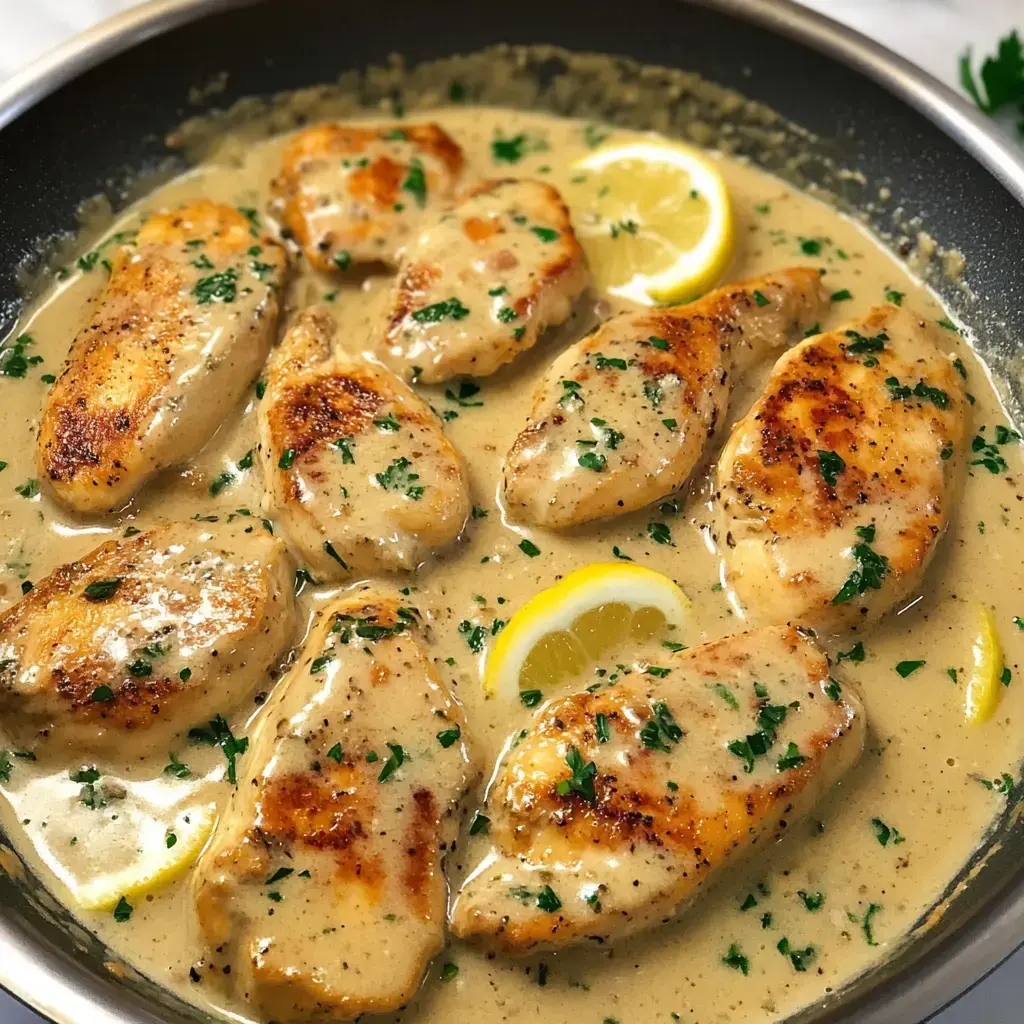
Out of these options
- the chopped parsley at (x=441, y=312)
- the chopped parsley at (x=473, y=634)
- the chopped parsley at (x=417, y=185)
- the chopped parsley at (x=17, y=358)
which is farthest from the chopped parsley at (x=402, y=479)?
the chopped parsley at (x=17, y=358)

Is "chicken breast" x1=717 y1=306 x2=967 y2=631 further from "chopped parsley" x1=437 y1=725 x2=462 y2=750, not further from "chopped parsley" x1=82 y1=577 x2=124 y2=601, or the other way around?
"chopped parsley" x1=82 y1=577 x2=124 y2=601

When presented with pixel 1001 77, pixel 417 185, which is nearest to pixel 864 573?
pixel 417 185

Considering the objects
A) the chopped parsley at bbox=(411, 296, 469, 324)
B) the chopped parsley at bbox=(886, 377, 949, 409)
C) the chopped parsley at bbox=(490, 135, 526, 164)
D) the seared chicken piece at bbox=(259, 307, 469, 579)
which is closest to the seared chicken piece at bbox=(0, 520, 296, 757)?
the seared chicken piece at bbox=(259, 307, 469, 579)

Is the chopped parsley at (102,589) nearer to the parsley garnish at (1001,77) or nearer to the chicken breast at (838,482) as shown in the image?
the chicken breast at (838,482)

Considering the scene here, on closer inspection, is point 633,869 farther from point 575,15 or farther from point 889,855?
point 575,15

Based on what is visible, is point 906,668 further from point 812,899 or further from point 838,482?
point 812,899
